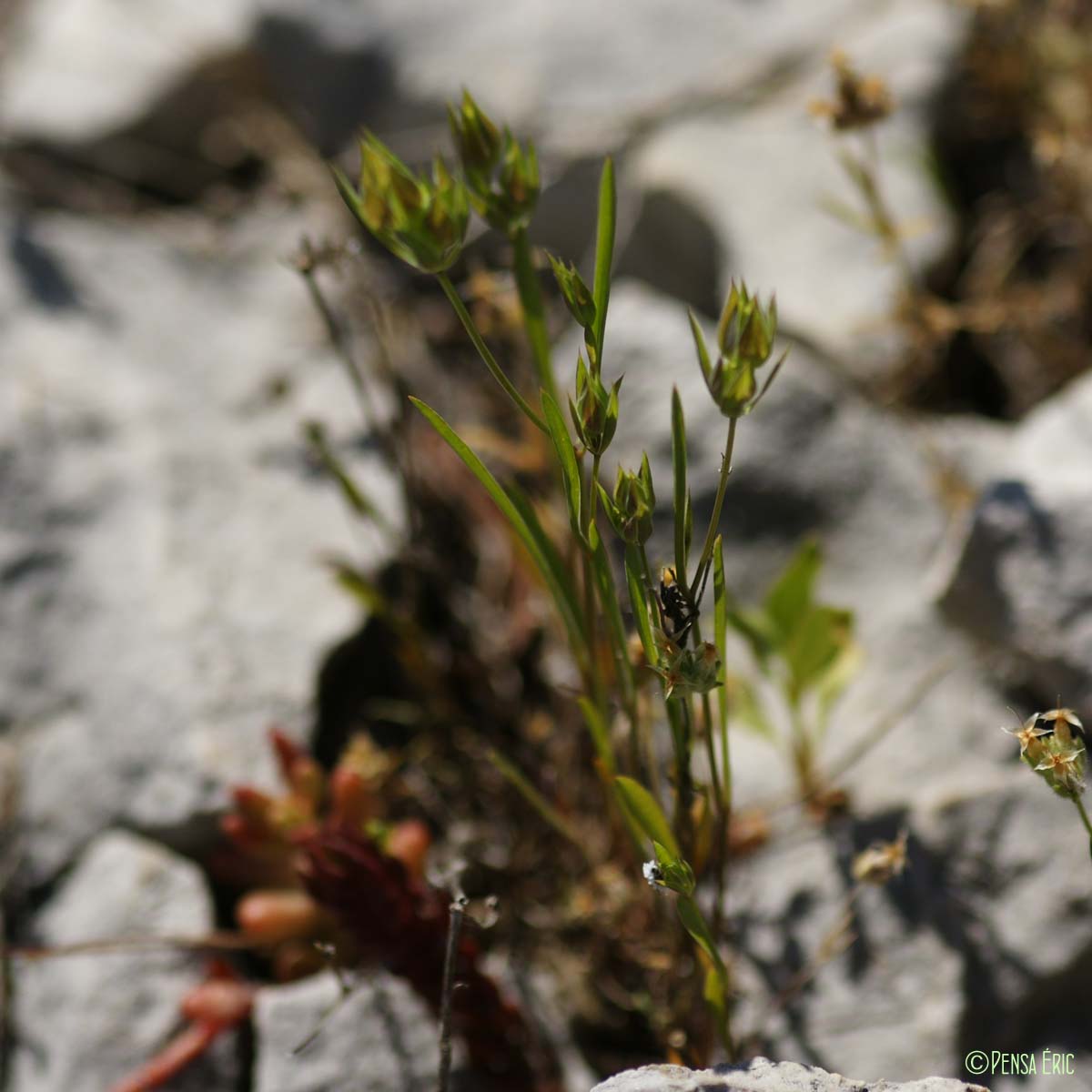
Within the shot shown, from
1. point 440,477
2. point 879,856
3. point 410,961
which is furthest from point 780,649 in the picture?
point 440,477

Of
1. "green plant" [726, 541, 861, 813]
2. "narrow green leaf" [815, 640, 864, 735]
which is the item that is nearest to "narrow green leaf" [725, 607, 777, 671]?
"green plant" [726, 541, 861, 813]

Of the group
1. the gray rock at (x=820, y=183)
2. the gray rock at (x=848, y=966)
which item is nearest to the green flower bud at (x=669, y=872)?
the gray rock at (x=848, y=966)

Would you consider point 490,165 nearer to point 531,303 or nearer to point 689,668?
point 531,303

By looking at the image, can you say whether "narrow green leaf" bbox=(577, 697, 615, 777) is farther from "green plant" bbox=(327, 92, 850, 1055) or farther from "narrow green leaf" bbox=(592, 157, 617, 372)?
"narrow green leaf" bbox=(592, 157, 617, 372)

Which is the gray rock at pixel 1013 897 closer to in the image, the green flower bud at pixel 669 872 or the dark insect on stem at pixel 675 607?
the green flower bud at pixel 669 872

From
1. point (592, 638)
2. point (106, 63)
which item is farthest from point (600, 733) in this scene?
point (106, 63)
